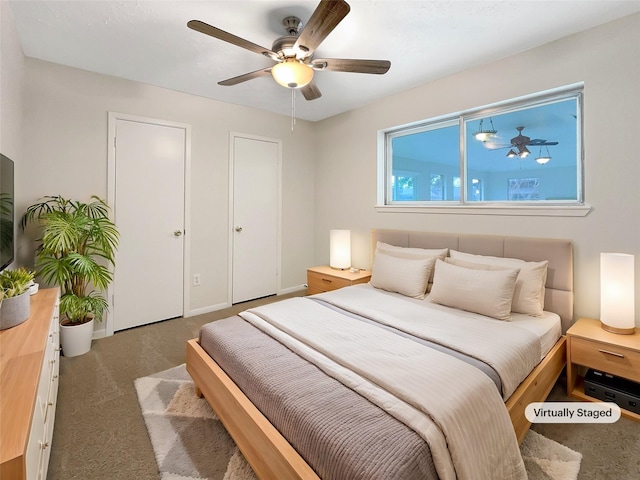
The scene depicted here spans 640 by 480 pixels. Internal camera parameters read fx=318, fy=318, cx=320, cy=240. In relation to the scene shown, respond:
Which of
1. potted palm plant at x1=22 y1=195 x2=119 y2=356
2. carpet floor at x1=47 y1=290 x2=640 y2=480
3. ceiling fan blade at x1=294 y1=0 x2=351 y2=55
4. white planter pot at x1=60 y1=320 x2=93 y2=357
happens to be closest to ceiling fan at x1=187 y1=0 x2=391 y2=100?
ceiling fan blade at x1=294 y1=0 x2=351 y2=55

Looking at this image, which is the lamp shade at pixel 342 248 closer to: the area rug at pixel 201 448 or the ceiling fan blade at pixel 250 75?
the ceiling fan blade at pixel 250 75

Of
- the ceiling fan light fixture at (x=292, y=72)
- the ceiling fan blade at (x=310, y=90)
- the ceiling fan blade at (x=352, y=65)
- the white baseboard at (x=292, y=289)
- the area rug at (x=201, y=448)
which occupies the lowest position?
the area rug at (x=201, y=448)

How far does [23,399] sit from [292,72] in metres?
2.12

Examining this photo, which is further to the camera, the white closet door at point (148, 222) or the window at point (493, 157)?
the white closet door at point (148, 222)

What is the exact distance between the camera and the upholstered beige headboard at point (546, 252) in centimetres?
240

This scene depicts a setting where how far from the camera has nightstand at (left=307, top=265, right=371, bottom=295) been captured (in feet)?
11.7

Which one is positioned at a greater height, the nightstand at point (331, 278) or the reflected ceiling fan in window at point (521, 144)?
the reflected ceiling fan in window at point (521, 144)

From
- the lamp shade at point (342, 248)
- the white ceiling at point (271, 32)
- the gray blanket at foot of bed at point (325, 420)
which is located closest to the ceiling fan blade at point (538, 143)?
the white ceiling at point (271, 32)

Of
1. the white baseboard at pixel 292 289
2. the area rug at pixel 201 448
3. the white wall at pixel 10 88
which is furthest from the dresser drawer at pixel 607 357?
the white wall at pixel 10 88

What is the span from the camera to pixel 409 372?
1.46 meters

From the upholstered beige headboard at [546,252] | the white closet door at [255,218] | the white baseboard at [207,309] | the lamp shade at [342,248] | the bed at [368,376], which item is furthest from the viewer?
the white closet door at [255,218]

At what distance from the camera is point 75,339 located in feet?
8.98

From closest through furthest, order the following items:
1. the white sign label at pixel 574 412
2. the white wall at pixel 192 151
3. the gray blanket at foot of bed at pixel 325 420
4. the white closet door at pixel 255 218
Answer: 1. the gray blanket at foot of bed at pixel 325 420
2. the white sign label at pixel 574 412
3. the white wall at pixel 192 151
4. the white closet door at pixel 255 218

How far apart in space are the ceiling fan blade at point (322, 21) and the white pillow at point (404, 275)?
1.89m
